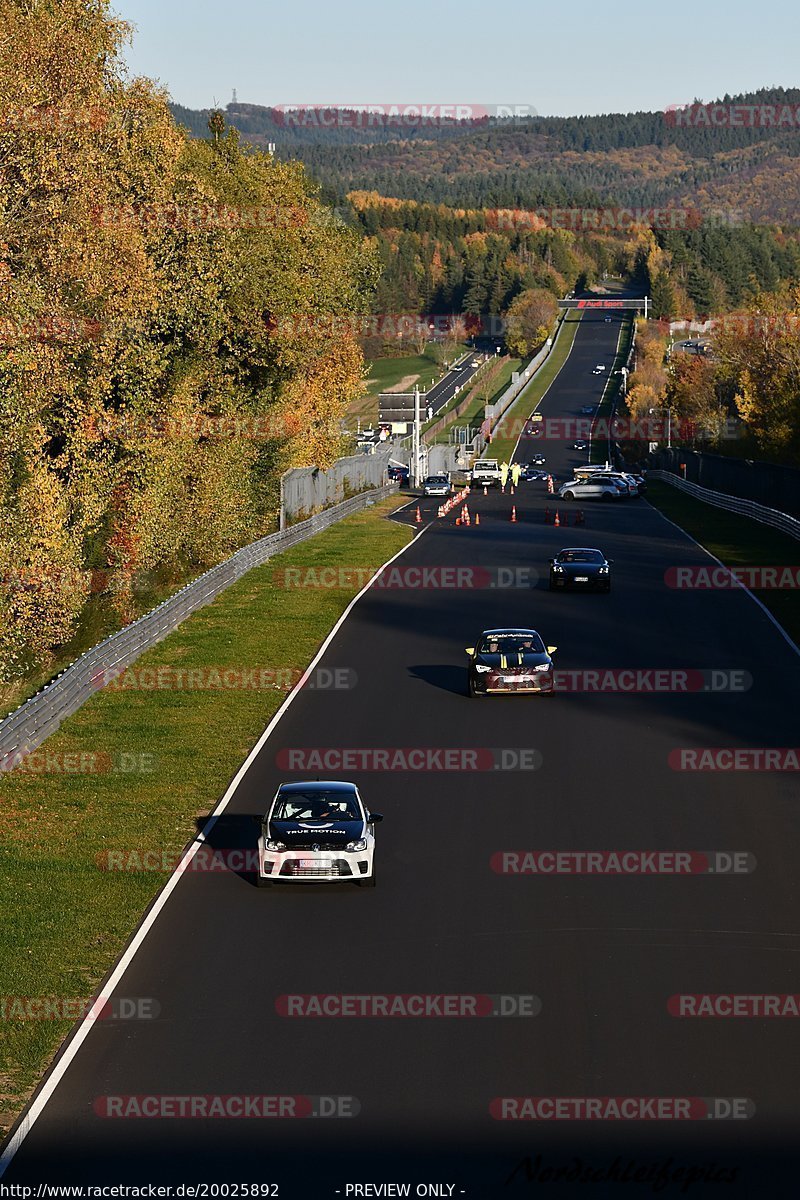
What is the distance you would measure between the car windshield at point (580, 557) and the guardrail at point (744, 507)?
50.3 ft

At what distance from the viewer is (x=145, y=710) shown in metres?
35.5

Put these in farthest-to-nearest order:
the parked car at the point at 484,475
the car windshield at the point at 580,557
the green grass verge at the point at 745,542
Answer: 1. the parked car at the point at 484,475
2. the car windshield at the point at 580,557
3. the green grass verge at the point at 745,542

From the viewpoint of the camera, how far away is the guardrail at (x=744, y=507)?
216 ft

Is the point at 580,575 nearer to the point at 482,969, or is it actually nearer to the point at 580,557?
the point at 580,557

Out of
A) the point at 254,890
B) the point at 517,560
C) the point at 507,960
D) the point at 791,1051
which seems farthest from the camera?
the point at 517,560

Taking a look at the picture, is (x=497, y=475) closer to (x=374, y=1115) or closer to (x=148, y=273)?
(x=148, y=273)

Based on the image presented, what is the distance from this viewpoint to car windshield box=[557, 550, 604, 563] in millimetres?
51125

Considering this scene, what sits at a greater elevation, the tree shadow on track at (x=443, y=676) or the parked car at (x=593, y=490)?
the tree shadow on track at (x=443, y=676)

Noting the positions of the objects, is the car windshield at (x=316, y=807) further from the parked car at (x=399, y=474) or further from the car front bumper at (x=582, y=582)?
the parked car at (x=399, y=474)

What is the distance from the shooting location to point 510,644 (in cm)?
3550

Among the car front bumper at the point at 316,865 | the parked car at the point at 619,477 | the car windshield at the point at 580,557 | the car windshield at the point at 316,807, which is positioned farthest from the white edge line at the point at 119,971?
the parked car at the point at 619,477

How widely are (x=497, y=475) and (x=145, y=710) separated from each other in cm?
7169

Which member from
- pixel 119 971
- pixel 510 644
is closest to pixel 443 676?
pixel 510 644

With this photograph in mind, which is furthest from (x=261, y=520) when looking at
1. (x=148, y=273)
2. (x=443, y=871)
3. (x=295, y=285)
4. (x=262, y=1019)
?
(x=262, y=1019)
